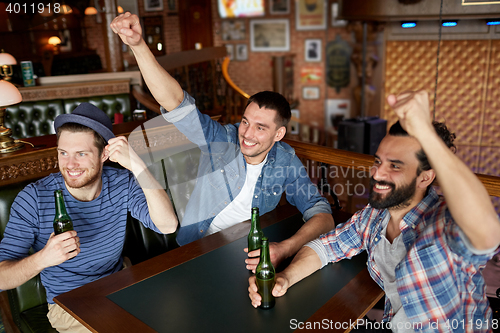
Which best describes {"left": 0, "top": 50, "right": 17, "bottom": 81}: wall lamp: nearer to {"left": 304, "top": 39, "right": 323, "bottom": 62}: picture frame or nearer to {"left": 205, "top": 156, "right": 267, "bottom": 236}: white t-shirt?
{"left": 205, "top": 156, "right": 267, "bottom": 236}: white t-shirt

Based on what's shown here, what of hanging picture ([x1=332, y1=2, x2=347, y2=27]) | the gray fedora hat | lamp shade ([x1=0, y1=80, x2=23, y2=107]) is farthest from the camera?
hanging picture ([x1=332, y1=2, x2=347, y2=27])

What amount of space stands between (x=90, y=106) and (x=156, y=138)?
0.75m

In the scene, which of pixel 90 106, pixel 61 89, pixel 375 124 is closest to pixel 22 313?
pixel 90 106

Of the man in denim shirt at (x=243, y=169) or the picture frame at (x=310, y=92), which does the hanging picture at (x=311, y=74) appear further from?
the man in denim shirt at (x=243, y=169)

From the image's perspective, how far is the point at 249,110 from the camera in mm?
1918

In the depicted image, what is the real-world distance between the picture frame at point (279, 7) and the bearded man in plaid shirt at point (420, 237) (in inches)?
280

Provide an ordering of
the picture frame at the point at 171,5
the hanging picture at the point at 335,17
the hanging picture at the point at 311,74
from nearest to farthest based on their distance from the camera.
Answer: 1. the hanging picture at the point at 335,17
2. the hanging picture at the point at 311,74
3. the picture frame at the point at 171,5

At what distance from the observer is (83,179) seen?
154 cm

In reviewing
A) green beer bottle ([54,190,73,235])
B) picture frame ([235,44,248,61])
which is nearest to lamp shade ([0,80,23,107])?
green beer bottle ([54,190,73,235])

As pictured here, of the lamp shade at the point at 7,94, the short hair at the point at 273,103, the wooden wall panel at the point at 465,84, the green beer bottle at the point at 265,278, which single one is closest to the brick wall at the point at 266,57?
the wooden wall panel at the point at 465,84

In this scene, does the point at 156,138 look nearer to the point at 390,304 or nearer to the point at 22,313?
the point at 22,313

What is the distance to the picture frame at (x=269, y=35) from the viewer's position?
7.98 m

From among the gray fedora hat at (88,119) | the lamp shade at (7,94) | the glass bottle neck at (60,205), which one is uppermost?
the lamp shade at (7,94)

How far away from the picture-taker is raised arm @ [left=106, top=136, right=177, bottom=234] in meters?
1.46
